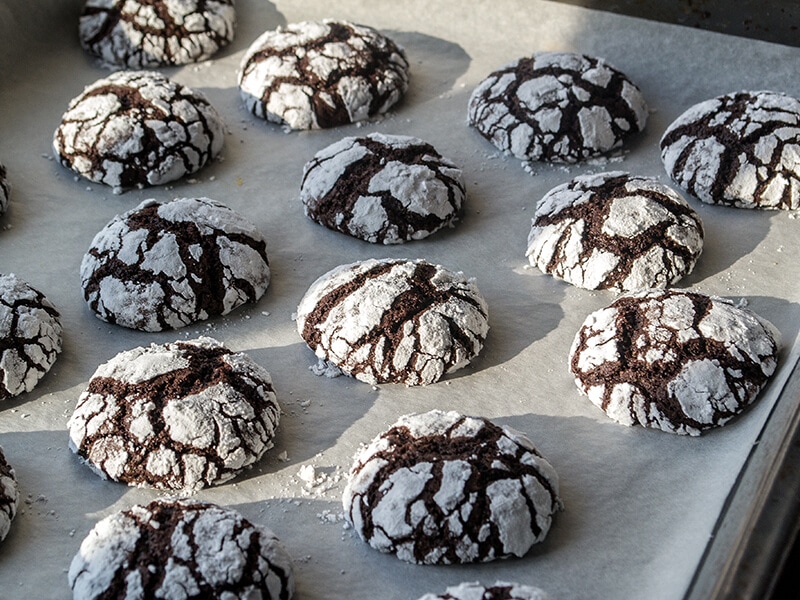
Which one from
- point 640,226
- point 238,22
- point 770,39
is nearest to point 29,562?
point 640,226

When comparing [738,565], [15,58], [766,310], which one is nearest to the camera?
[738,565]

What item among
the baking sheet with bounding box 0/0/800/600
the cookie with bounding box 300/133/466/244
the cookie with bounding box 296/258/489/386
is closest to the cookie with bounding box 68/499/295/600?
the baking sheet with bounding box 0/0/800/600

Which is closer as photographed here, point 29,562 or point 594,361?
point 29,562

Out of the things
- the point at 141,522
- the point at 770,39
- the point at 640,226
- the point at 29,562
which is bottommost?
the point at 29,562

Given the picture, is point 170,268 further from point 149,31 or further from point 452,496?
point 149,31

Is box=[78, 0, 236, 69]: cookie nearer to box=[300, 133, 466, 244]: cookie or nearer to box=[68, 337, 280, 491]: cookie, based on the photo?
box=[300, 133, 466, 244]: cookie

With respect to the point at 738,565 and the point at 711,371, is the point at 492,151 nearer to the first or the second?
the point at 711,371
